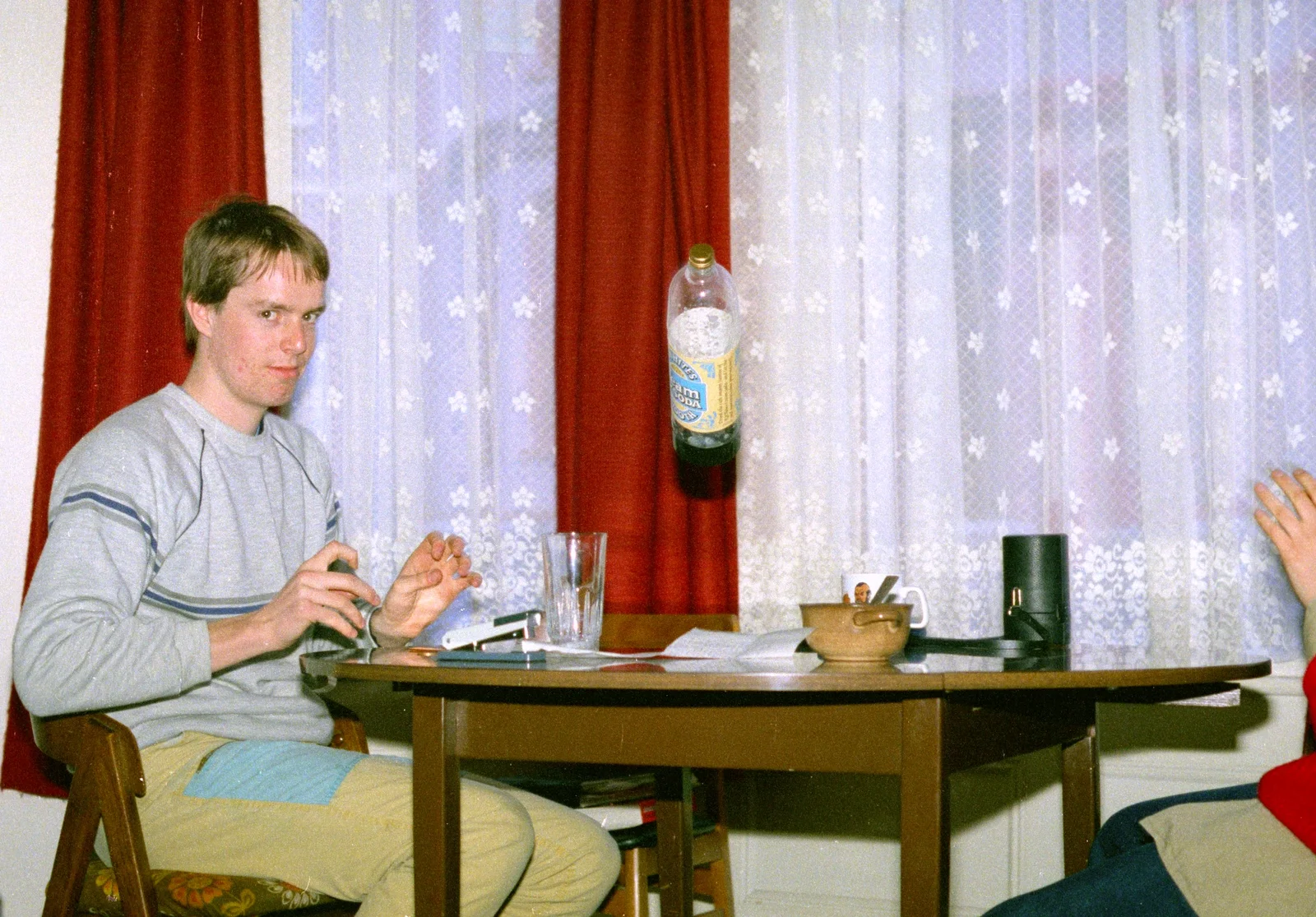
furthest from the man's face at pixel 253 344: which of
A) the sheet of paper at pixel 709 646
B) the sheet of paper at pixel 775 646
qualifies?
the sheet of paper at pixel 775 646

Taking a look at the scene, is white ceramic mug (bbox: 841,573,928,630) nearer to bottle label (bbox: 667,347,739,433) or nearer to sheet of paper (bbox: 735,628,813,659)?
sheet of paper (bbox: 735,628,813,659)

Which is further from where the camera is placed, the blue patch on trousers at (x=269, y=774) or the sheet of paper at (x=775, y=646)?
the blue patch on trousers at (x=269, y=774)

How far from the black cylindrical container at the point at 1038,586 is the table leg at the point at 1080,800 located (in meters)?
0.19

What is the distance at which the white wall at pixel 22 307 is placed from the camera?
244cm

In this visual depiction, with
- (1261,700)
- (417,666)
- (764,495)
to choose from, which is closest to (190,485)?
(417,666)

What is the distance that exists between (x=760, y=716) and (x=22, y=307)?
6.53 feet

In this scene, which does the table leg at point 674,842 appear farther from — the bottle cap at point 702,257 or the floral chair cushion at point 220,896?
the bottle cap at point 702,257

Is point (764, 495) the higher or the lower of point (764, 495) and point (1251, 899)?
the higher

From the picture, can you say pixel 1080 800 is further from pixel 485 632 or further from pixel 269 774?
pixel 269 774

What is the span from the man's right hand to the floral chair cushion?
0.26 metres

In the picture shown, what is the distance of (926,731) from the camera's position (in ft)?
3.68

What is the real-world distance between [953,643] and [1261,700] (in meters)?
0.77

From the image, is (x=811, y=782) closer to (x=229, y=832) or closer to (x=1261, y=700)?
(x=1261, y=700)

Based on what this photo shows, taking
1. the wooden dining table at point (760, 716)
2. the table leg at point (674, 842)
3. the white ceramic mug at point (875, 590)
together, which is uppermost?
the white ceramic mug at point (875, 590)
